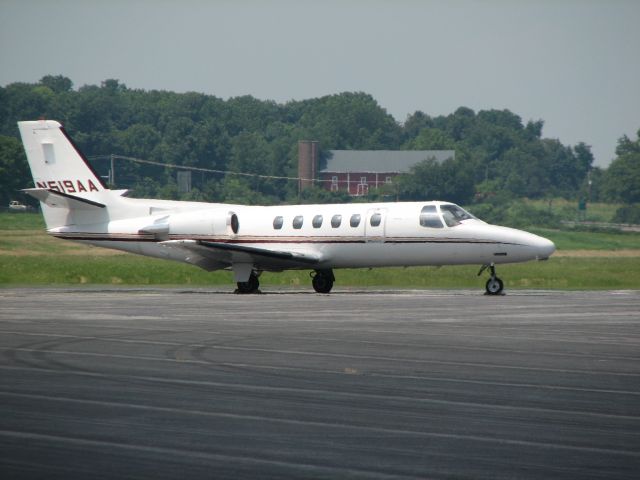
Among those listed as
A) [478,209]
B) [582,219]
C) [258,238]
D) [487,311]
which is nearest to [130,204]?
[258,238]

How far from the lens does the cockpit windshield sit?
36.2m

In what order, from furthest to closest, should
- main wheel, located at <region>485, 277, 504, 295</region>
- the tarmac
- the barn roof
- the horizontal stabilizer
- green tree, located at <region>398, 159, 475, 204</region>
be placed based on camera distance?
the barn roof → green tree, located at <region>398, 159, 475, 204</region> → the horizontal stabilizer → main wheel, located at <region>485, 277, 504, 295</region> → the tarmac

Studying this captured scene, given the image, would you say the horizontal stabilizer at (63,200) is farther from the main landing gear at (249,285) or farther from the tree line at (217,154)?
the tree line at (217,154)

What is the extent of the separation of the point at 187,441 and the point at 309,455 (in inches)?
49.3

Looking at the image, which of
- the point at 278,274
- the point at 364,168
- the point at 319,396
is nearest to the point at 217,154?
the point at 364,168

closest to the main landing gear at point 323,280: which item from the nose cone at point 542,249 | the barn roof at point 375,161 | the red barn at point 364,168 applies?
the nose cone at point 542,249

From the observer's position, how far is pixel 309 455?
36.2ft

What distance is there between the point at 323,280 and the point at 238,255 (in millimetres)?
2968

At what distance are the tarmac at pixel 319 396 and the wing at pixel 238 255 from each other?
31.9 ft

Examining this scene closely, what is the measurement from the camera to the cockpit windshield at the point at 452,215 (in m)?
36.2

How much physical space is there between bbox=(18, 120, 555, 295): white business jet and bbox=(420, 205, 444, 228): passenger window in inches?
1.1

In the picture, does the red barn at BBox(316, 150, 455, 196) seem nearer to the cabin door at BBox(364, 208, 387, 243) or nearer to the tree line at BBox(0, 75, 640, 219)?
the tree line at BBox(0, 75, 640, 219)

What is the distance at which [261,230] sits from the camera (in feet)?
127

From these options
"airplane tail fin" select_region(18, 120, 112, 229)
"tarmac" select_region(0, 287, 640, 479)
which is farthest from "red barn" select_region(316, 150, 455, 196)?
"tarmac" select_region(0, 287, 640, 479)
